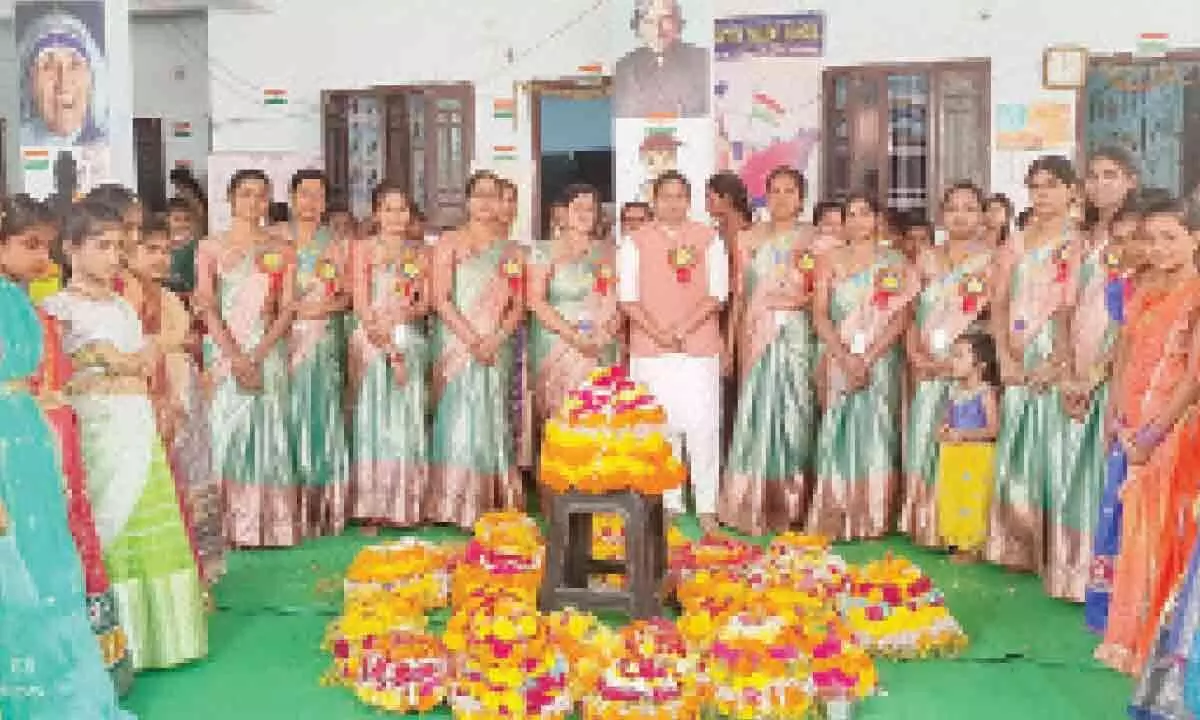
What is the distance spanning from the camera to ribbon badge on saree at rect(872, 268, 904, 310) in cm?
606

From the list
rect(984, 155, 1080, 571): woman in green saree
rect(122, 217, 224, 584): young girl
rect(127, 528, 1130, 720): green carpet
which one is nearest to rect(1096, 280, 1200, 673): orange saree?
rect(127, 528, 1130, 720): green carpet

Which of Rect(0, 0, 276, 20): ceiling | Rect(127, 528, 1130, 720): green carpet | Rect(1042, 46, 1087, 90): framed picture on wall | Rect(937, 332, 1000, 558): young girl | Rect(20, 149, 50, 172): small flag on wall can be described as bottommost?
Rect(127, 528, 1130, 720): green carpet

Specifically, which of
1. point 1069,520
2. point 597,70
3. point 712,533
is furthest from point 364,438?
point 597,70

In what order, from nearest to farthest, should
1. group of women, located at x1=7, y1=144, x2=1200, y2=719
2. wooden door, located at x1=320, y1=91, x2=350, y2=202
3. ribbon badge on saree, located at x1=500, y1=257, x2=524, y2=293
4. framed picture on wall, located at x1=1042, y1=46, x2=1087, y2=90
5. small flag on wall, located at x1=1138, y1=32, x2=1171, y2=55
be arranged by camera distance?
group of women, located at x1=7, y1=144, x2=1200, y2=719
ribbon badge on saree, located at x1=500, y1=257, x2=524, y2=293
small flag on wall, located at x1=1138, y1=32, x2=1171, y2=55
framed picture on wall, located at x1=1042, y1=46, x2=1087, y2=90
wooden door, located at x1=320, y1=91, x2=350, y2=202

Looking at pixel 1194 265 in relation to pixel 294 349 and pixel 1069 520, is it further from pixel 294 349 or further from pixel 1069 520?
pixel 294 349

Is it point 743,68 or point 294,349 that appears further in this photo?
point 743,68

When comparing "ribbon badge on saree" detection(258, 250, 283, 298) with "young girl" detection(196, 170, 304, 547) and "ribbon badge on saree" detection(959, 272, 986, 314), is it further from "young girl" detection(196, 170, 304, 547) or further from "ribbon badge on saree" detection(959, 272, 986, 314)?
"ribbon badge on saree" detection(959, 272, 986, 314)

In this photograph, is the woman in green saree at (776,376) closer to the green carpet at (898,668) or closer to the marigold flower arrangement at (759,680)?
the green carpet at (898,668)

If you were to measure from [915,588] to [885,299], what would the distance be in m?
1.73

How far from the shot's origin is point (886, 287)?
6059 millimetres

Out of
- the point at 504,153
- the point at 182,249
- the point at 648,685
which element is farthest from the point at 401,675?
the point at 504,153

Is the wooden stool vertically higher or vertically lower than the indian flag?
lower

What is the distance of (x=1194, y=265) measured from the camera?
4035 millimetres

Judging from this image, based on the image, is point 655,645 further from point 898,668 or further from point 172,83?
point 172,83
